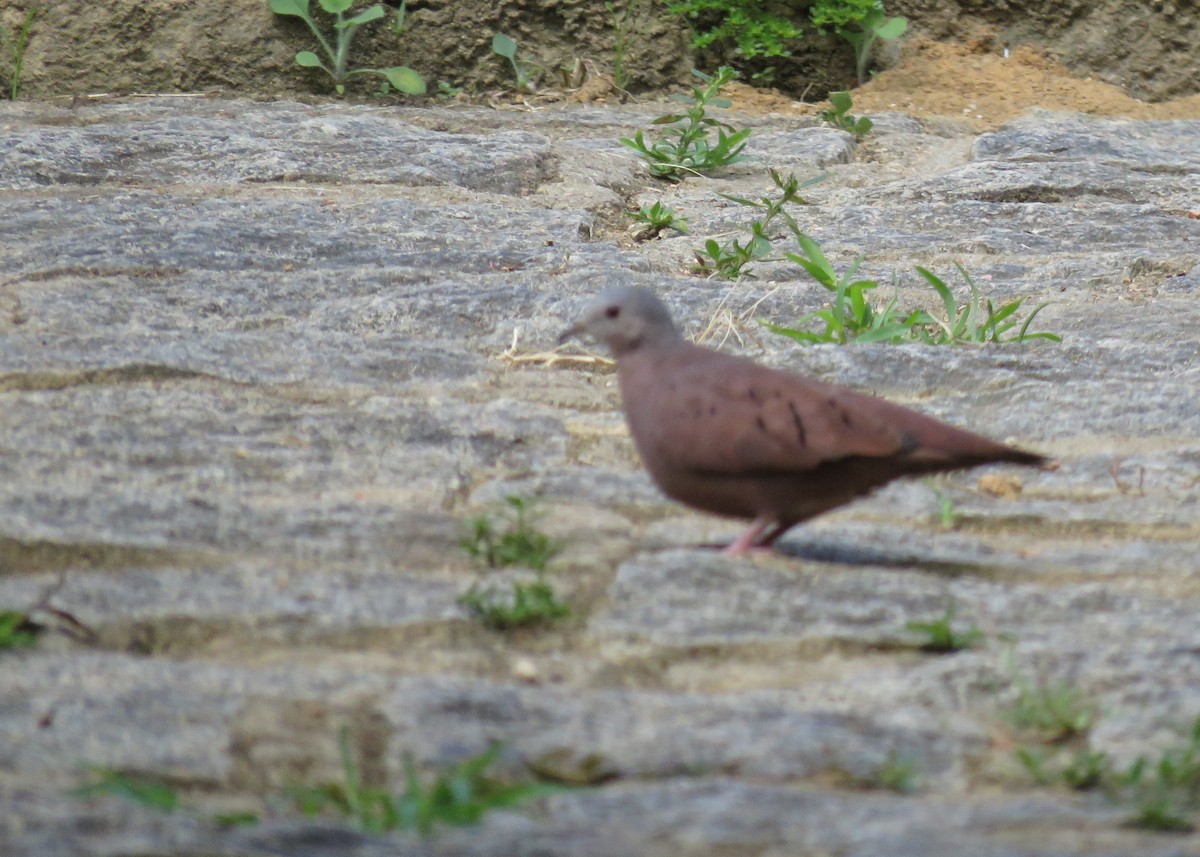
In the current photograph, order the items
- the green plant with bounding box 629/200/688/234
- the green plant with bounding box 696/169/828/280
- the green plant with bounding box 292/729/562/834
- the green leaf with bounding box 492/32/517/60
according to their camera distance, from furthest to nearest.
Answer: the green leaf with bounding box 492/32/517/60
the green plant with bounding box 629/200/688/234
the green plant with bounding box 696/169/828/280
the green plant with bounding box 292/729/562/834

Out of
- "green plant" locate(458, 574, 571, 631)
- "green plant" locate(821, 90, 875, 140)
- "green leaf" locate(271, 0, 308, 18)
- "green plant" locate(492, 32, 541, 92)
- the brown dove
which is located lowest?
"green plant" locate(458, 574, 571, 631)

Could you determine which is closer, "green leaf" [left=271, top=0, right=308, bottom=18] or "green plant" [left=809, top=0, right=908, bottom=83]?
"green leaf" [left=271, top=0, right=308, bottom=18]

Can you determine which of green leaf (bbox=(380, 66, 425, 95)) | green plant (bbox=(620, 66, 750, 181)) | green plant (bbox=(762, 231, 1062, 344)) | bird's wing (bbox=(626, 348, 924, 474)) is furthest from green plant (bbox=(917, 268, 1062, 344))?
green leaf (bbox=(380, 66, 425, 95))

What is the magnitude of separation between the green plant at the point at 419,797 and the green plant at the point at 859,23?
202 inches

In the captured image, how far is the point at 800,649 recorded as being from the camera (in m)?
2.13

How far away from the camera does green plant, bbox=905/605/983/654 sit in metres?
2.11

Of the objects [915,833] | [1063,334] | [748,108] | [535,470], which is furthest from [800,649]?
[748,108]

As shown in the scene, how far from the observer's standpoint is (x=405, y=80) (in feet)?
19.9

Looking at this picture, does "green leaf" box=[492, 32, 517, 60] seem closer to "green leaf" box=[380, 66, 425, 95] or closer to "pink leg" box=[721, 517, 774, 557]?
"green leaf" box=[380, 66, 425, 95]

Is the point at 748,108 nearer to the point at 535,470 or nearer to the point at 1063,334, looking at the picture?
the point at 1063,334

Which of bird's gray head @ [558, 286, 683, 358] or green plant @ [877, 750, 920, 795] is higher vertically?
bird's gray head @ [558, 286, 683, 358]

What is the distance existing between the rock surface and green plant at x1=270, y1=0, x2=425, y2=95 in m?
0.66

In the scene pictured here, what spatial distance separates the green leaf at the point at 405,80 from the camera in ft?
19.8

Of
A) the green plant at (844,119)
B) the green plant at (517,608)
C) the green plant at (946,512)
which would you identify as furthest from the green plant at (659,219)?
the green plant at (517,608)
